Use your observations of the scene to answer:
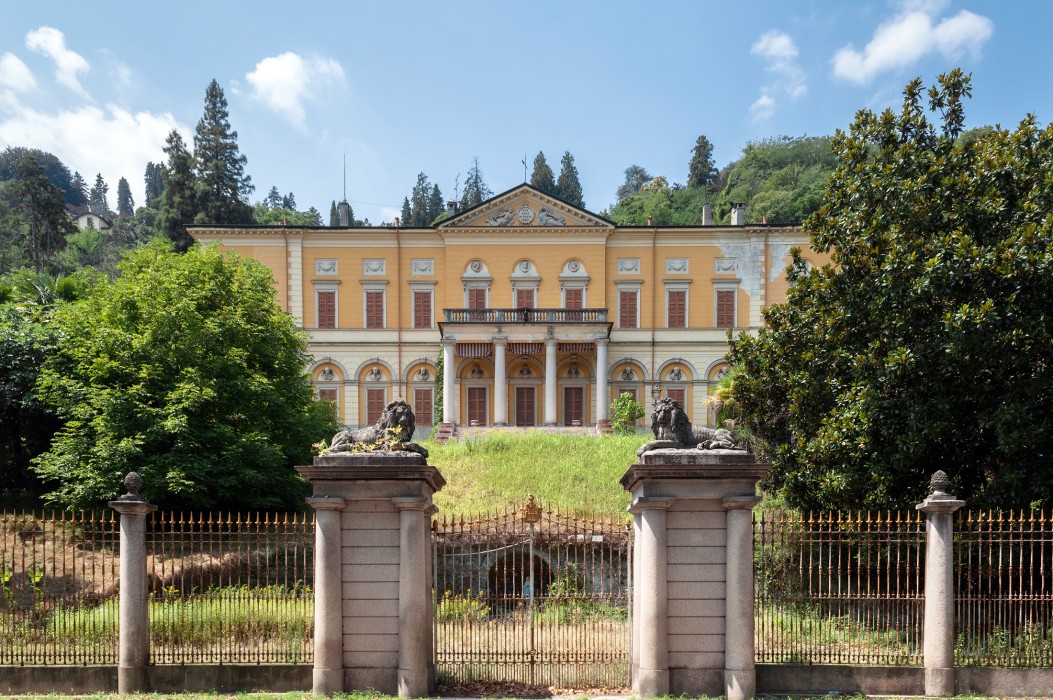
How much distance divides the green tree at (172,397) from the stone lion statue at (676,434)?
11258mm

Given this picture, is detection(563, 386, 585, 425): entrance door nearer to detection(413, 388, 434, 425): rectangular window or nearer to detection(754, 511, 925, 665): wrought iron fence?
detection(413, 388, 434, 425): rectangular window

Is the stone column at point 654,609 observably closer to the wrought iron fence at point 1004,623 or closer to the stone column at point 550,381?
the wrought iron fence at point 1004,623

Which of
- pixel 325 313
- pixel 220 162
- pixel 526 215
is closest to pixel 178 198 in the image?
pixel 220 162

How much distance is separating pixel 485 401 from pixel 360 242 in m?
10.0

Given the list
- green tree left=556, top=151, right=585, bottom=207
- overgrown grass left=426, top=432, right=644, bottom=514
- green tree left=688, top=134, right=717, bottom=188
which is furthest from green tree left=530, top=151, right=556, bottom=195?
overgrown grass left=426, top=432, right=644, bottom=514

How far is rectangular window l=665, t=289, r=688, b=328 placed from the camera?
37.2 meters

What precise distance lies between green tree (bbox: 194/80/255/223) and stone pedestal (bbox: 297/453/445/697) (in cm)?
4488

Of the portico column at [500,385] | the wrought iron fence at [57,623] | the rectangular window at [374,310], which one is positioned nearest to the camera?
the wrought iron fence at [57,623]

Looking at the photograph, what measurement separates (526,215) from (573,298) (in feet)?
15.4

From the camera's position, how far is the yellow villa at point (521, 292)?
37.1m

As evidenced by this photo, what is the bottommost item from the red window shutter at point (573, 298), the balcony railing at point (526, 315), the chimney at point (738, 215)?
the balcony railing at point (526, 315)

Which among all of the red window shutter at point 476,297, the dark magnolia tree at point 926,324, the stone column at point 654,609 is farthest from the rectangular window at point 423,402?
the stone column at point 654,609

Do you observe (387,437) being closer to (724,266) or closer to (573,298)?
(573,298)

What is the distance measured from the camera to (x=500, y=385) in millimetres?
35250
